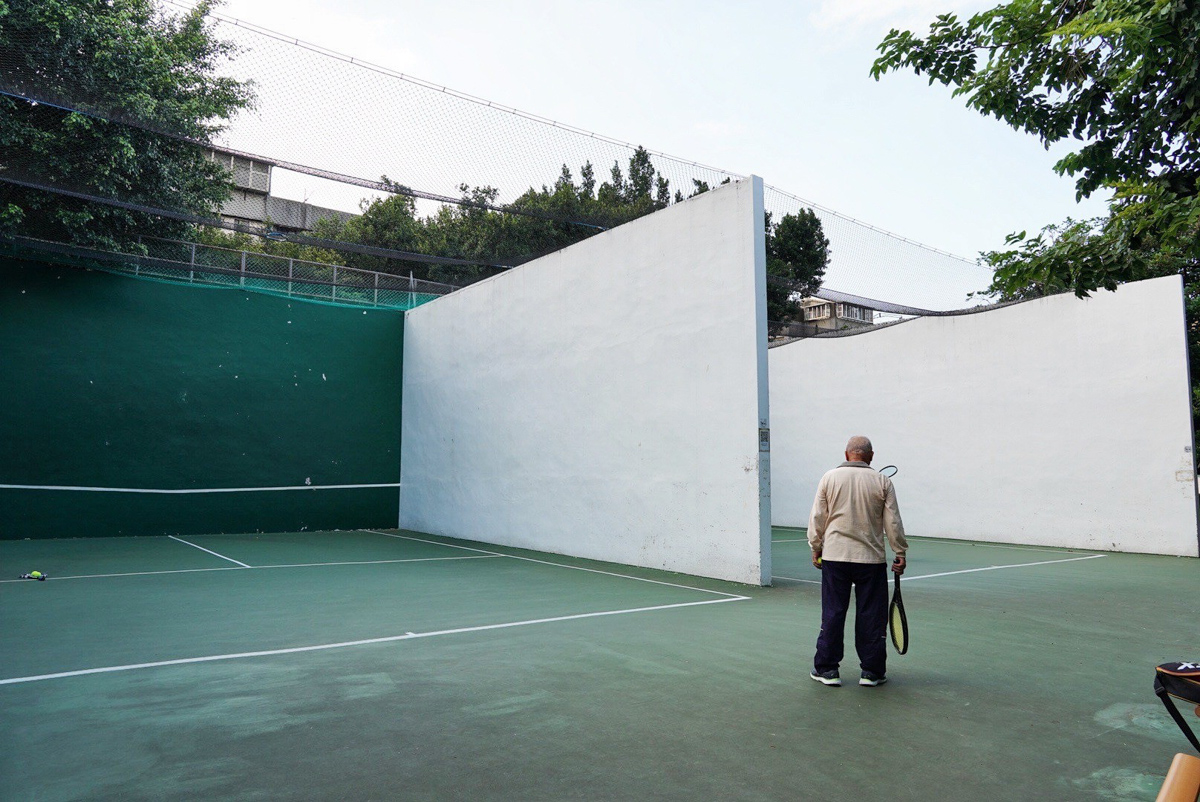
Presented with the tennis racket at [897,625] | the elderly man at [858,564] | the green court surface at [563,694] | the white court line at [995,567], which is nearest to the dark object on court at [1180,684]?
the green court surface at [563,694]

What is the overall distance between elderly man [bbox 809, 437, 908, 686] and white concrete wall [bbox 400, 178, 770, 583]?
9.58 ft

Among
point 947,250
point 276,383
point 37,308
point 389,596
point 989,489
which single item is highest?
point 947,250

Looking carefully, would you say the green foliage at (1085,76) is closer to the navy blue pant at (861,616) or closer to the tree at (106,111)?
the navy blue pant at (861,616)

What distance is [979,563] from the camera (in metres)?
8.02

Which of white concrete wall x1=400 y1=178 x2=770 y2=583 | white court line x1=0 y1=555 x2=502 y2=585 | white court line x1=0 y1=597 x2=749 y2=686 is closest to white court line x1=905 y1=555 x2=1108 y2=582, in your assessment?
white concrete wall x1=400 y1=178 x2=770 y2=583

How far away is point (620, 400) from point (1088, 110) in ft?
16.2

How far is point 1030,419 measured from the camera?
996 centimetres

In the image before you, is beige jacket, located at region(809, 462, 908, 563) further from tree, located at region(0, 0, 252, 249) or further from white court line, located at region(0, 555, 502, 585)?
tree, located at region(0, 0, 252, 249)

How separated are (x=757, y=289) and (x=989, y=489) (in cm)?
595

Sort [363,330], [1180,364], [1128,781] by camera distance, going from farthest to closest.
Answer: [363,330] → [1180,364] → [1128,781]

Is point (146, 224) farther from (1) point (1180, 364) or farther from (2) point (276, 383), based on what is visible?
(1) point (1180, 364)

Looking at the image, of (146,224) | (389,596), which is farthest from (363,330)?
(389,596)

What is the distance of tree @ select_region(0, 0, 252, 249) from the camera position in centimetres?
689

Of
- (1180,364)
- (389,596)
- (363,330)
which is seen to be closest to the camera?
(389,596)
